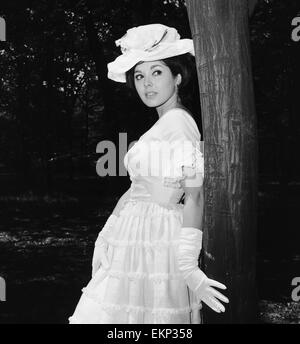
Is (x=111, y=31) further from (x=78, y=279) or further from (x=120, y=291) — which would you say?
(x=120, y=291)

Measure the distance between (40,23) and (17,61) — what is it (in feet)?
A: 13.2

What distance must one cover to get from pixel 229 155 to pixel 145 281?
0.80 meters

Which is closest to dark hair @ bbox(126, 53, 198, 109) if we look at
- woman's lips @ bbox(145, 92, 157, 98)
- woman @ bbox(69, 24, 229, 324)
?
woman @ bbox(69, 24, 229, 324)

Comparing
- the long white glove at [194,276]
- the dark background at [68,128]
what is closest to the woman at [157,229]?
the long white glove at [194,276]

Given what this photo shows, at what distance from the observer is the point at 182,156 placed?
8.54 feet

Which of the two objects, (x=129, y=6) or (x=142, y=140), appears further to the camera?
(x=129, y=6)

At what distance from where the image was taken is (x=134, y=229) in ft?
8.81

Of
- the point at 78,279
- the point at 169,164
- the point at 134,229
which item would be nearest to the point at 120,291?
the point at 134,229

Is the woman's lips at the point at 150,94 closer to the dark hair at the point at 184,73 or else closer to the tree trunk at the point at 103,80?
the dark hair at the point at 184,73

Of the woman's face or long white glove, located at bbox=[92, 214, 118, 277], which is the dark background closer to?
the woman's face

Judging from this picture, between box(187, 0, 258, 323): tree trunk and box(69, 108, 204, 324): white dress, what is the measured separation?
134 mm

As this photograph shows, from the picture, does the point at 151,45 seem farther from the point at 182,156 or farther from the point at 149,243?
the point at 149,243
